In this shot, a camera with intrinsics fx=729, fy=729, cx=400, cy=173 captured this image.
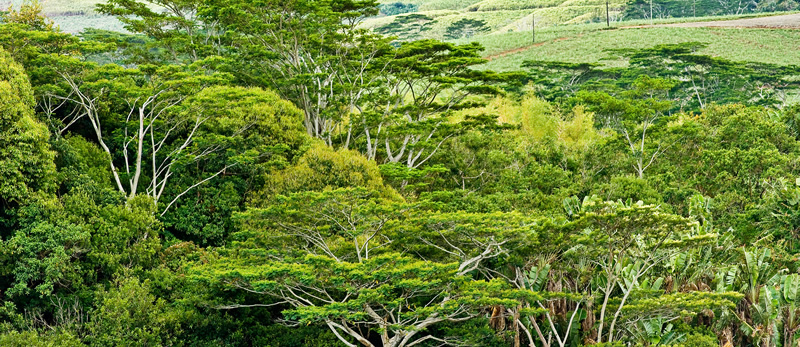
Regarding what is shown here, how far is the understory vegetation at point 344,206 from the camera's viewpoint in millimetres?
18484

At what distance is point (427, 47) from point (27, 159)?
17791 mm

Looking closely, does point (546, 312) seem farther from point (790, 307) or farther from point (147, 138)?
point (147, 138)

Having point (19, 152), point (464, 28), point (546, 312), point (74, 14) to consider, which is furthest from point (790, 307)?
point (74, 14)

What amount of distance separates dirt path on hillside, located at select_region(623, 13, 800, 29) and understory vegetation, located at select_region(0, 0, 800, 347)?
65260 millimetres

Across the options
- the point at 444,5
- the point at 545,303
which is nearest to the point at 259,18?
the point at 545,303

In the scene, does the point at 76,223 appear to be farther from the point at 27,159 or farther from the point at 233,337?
the point at 233,337

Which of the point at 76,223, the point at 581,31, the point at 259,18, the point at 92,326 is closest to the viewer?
the point at 92,326

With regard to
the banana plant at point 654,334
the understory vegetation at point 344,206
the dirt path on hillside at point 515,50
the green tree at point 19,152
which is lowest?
the dirt path on hillside at point 515,50

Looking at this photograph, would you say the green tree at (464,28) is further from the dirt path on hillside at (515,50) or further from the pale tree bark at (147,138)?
the pale tree bark at (147,138)

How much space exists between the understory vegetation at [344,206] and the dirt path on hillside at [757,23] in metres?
65.3

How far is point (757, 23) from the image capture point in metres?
96.3

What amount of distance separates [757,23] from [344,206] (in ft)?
308

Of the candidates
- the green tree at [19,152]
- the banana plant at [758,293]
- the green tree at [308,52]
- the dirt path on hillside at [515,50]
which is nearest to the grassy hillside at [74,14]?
the dirt path on hillside at [515,50]

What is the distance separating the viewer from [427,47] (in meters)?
33.0
